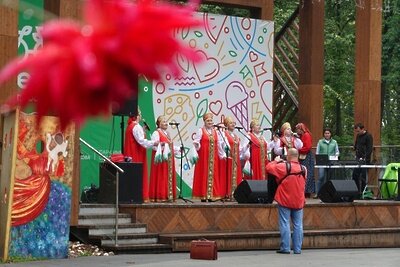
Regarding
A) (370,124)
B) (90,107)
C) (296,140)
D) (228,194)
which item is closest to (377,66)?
(370,124)

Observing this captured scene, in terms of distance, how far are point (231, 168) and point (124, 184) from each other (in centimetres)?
395

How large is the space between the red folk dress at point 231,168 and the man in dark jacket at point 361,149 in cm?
352

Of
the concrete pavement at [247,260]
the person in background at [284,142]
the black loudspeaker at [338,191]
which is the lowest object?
the concrete pavement at [247,260]

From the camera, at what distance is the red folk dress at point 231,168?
2155 centimetres

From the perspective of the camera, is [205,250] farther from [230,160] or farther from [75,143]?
[230,160]

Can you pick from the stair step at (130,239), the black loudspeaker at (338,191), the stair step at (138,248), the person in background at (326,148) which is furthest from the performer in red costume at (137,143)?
the person in background at (326,148)

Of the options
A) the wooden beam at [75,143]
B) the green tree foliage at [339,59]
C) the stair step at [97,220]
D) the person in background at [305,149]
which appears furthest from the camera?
the green tree foliage at [339,59]

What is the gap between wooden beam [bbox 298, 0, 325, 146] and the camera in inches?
1025

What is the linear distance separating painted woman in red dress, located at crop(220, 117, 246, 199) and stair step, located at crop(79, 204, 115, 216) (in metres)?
3.71

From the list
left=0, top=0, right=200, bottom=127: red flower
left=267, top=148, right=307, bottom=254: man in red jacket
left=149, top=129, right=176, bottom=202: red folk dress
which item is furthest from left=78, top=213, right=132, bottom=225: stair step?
left=0, top=0, right=200, bottom=127: red flower

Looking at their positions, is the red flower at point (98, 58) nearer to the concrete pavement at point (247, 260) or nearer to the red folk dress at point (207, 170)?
the concrete pavement at point (247, 260)

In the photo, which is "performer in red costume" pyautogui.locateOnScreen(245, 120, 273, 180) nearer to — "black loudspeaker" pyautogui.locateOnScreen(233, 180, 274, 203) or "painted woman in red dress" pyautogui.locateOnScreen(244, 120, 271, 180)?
"painted woman in red dress" pyautogui.locateOnScreen(244, 120, 271, 180)

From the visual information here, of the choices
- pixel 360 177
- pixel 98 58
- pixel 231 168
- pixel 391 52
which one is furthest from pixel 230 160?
pixel 98 58

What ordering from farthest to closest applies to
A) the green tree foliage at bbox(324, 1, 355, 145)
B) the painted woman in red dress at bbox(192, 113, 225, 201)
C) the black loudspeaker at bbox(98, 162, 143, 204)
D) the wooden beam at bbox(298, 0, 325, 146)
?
1. the green tree foliage at bbox(324, 1, 355, 145)
2. the wooden beam at bbox(298, 0, 325, 146)
3. the painted woman in red dress at bbox(192, 113, 225, 201)
4. the black loudspeaker at bbox(98, 162, 143, 204)
